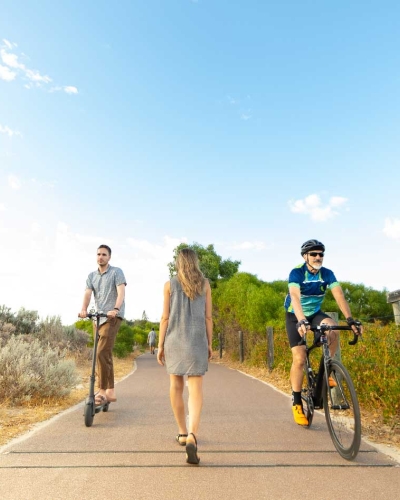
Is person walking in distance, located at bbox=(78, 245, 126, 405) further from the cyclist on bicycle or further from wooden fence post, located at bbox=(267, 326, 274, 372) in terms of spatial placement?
wooden fence post, located at bbox=(267, 326, 274, 372)

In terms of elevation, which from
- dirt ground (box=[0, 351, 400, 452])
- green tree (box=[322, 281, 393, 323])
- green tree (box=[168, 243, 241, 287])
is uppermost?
green tree (box=[168, 243, 241, 287])

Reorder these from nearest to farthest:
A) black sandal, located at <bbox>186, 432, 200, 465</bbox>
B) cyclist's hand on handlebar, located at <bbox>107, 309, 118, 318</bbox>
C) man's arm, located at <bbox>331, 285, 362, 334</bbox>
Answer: black sandal, located at <bbox>186, 432, 200, 465</bbox>
man's arm, located at <bbox>331, 285, 362, 334</bbox>
cyclist's hand on handlebar, located at <bbox>107, 309, 118, 318</bbox>

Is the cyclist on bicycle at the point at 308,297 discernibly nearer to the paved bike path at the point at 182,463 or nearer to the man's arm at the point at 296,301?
the man's arm at the point at 296,301

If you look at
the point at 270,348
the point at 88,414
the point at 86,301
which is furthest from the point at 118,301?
the point at 270,348

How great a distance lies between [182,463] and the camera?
409cm

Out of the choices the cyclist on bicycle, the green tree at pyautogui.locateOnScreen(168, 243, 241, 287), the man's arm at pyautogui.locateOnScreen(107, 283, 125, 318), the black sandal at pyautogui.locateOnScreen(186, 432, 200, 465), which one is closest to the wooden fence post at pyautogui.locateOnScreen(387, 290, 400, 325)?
the cyclist on bicycle

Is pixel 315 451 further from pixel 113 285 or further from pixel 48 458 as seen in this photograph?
pixel 113 285

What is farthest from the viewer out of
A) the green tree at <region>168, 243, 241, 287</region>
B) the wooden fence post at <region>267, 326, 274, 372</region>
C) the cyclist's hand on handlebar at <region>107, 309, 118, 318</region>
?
the green tree at <region>168, 243, 241, 287</region>

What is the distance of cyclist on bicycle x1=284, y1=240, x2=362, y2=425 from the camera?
5164 mm

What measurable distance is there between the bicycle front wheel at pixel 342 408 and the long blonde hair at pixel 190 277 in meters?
1.52

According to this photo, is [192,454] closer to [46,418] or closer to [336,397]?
[336,397]

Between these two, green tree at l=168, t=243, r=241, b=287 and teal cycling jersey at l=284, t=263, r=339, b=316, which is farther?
green tree at l=168, t=243, r=241, b=287

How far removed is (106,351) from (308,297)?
9.24 ft

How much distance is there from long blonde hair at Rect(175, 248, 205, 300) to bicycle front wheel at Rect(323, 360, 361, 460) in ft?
4.99
